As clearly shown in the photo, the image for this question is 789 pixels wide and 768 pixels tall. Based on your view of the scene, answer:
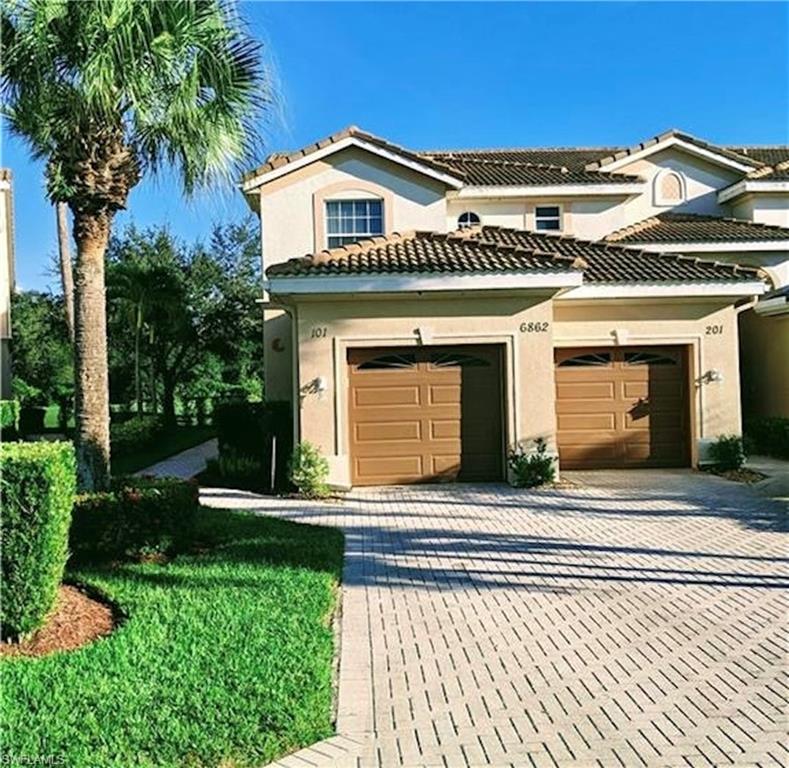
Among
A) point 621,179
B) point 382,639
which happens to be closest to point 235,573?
point 382,639

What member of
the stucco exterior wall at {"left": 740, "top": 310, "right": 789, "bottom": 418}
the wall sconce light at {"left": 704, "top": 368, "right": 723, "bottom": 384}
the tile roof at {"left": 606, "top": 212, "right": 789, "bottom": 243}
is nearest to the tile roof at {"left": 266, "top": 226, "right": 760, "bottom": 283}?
the wall sconce light at {"left": 704, "top": 368, "right": 723, "bottom": 384}

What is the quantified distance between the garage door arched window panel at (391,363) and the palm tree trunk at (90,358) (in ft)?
19.5

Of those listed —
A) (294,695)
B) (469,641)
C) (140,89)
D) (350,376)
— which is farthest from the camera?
(350,376)

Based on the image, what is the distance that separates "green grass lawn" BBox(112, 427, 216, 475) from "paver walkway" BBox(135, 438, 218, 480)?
1.02 feet

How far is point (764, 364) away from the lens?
19.5m

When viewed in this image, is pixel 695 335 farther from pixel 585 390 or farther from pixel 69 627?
pixel 69 627

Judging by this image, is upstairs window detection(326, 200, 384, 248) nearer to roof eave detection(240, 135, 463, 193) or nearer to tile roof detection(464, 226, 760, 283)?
roof eave detection(240, 135, 463, 193)

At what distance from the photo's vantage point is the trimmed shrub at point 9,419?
2586cm

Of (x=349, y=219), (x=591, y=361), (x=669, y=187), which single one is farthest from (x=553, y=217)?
(x=591, y=361)

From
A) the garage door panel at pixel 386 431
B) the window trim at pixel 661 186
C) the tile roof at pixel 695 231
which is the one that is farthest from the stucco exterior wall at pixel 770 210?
the garage door panel at pixel 386 431

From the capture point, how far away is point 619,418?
52.6 feet

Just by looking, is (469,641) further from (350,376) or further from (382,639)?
(350,376)

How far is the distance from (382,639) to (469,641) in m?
0.72

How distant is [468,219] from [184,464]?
10.6 metres
